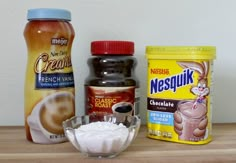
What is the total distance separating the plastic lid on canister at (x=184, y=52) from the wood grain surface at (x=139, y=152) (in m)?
0.14

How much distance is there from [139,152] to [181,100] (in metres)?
0.11

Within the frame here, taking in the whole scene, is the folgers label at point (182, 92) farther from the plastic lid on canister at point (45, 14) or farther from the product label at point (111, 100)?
the plastic lid on canister at point (45, 14)

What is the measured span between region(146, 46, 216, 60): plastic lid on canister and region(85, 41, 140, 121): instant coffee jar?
52 millimetres

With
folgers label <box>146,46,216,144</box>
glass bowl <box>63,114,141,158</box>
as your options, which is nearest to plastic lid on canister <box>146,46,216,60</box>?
folgers label <box>146,46,216,144</box>

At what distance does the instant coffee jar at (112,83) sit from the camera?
628 mm

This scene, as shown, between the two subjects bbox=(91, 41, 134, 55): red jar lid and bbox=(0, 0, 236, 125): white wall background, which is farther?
bbox=(0, 0, 236, 125): white wall background

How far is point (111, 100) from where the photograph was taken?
63cm

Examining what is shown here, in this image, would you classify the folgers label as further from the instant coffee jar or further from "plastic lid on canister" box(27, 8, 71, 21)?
"plastic lid on canister" box(27, 8, 71, 21)

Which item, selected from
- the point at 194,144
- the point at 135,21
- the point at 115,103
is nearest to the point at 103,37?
the point at 135,21

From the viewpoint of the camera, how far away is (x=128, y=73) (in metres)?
0.68

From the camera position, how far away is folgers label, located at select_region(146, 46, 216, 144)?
0.59 m

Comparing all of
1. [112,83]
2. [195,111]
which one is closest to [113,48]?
[112,83]

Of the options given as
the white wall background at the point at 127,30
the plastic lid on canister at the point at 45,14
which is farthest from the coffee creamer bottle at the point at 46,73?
the white wall background at the point at 127,30

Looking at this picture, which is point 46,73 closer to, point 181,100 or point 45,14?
point 45,14
